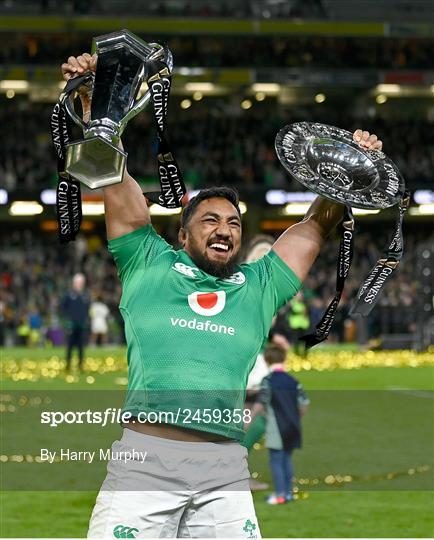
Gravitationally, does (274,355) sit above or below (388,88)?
above

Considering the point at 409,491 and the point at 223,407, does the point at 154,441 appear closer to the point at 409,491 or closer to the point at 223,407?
the point at 223,407

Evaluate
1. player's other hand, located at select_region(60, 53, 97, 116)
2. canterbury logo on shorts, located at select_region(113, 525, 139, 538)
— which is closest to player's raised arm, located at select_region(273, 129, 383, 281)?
player's other hand, located at select_region(60, 53, 97, 116)

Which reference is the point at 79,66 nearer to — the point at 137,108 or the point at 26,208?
the point at 137,108

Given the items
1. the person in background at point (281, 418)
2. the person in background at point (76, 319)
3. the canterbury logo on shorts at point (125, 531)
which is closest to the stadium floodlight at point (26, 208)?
the person in background at point (76, 319)

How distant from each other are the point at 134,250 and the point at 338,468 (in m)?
7.59

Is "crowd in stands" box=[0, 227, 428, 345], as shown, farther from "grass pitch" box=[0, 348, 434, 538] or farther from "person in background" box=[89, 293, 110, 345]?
"grass pitch" box=[0, 348, 434, 538]

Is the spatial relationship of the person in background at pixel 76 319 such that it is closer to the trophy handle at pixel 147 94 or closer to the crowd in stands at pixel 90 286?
the crowd in stands at pixel 90 286

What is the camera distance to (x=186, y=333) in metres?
4.73

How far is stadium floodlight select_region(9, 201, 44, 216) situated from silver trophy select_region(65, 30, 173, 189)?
38.2 meters

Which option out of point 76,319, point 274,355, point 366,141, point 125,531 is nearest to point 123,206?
point 366,141

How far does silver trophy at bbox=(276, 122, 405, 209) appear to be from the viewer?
509cm

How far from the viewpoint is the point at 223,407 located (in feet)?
15.5

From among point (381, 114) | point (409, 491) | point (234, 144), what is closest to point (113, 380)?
point (409, 491)

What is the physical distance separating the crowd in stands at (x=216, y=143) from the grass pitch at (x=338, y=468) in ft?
76.5
